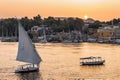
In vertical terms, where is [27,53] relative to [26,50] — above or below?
below

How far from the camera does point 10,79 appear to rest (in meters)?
34.8

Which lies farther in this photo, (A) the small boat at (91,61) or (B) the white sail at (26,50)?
(A) the small boat at (91,61)

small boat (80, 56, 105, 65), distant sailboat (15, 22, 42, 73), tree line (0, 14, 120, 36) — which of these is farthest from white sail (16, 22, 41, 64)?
tree line (0, 14, 120, 36)

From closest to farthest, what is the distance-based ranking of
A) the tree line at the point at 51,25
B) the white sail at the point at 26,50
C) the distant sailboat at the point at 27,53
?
1. the distant sailboat at the point at 27,53
2. the white sail at the point at 26,50
3. the tree line at the point at 51,25

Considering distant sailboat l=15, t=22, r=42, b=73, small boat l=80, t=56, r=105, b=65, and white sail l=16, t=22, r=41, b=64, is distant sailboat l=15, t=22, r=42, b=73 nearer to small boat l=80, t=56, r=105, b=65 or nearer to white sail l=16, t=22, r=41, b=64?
white sail l=16, t=22, r=41, b=64

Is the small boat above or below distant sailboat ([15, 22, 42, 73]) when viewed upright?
below

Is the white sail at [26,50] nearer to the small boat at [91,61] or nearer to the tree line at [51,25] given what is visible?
the small boat at [91,61]

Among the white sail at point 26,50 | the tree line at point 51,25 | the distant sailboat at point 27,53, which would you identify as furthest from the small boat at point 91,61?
the tree line at point 51,25

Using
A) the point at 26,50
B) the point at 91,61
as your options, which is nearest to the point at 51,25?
the point at 91,61

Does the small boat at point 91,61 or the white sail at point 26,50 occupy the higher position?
the white sail at point 26,50

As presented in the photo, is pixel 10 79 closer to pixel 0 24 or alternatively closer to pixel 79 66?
pixel 79 66

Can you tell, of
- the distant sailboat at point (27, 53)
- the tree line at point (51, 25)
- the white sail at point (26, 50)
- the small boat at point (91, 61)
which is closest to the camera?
the distant sailboat at point (27, 53)

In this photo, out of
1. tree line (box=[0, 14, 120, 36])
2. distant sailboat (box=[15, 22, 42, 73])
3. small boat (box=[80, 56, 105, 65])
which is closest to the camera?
distant sailboat (box=[15, 22, 42, 73])

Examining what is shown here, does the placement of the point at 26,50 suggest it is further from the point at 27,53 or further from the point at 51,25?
the point at 51,25
